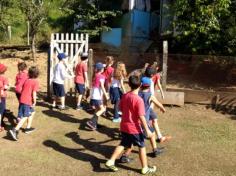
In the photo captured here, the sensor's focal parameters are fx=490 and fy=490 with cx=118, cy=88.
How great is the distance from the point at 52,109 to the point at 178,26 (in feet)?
21.1

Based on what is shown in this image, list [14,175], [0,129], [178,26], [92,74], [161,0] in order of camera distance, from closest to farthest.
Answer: [14,175]
[0,129]
[92,74]
[178,26]
[161,0]

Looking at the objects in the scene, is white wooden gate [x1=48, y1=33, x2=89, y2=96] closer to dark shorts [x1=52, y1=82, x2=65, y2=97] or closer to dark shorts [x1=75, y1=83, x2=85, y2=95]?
dark shorts [x1=52, y1=82, x2=65, y2=97]

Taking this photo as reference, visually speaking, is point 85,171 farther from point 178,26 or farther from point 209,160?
point 178,26

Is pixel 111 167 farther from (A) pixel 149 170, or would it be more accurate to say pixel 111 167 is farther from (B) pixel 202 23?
(B) pixel 202 23

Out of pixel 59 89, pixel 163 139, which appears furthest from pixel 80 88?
pixel 163 139

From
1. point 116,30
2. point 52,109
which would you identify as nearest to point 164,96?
point 52,109

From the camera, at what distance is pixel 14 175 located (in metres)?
7.79

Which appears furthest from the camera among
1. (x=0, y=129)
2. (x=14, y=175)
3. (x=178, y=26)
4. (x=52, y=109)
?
(x=178, y=26)

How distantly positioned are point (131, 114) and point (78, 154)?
5.74 ft

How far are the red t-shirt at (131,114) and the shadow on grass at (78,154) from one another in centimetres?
92

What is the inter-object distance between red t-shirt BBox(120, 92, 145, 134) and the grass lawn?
786 millimetres

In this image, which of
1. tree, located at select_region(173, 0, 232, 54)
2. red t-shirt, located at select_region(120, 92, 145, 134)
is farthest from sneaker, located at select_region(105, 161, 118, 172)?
tree, located at select_region(173, 0, 232, 54)

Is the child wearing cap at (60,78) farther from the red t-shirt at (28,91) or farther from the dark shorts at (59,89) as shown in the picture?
the red t-shirt at (28,91)

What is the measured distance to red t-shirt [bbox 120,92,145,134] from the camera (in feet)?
24.6
